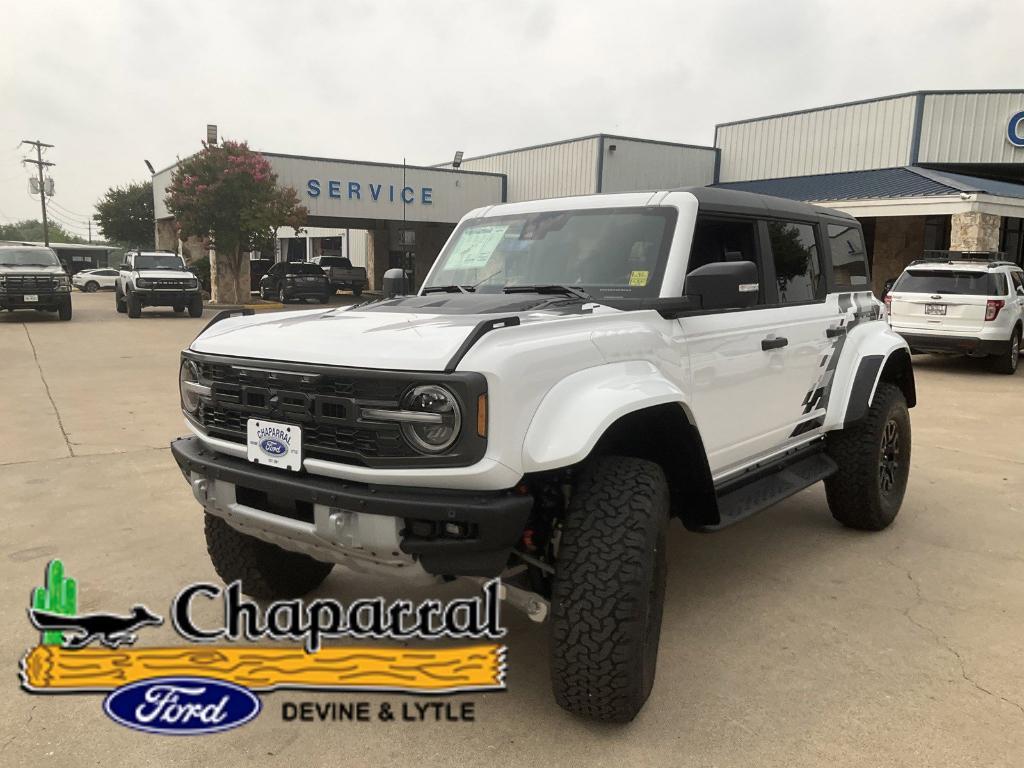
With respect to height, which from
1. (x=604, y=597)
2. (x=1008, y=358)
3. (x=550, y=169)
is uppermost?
(x=550, y=169)

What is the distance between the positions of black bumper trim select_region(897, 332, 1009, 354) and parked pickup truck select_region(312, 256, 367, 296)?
2006 centimetres

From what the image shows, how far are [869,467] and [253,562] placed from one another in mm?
3261

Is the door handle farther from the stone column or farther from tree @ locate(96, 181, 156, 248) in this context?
tree @ locate(96, 181, 156, 248)

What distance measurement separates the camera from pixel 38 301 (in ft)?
60.1

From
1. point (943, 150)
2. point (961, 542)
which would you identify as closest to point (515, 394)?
point (961, 542)

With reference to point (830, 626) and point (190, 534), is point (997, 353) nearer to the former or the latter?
point (830, 626)

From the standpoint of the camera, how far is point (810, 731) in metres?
2.63

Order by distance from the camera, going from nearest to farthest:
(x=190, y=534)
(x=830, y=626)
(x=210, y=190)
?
(x=830, y=626) → (x=190, y=534) → (x=210, y=190)

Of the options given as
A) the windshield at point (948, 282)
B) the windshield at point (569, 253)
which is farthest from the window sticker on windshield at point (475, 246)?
the windshield at point (948, 282)

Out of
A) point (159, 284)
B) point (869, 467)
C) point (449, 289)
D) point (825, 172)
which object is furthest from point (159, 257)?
point (869, 467)

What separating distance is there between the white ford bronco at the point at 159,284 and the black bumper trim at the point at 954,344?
1652 centimetres

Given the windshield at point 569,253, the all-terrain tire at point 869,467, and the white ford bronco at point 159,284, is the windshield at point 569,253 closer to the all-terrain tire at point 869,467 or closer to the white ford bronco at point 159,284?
the all-terrain tire at point 869,467

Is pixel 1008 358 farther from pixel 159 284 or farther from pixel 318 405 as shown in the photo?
pixel 159 284

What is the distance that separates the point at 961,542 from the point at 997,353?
8.36 metres
